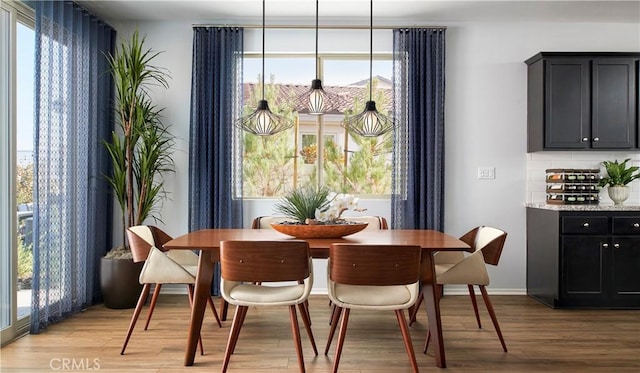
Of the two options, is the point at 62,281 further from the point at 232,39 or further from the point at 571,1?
the point at 571,1

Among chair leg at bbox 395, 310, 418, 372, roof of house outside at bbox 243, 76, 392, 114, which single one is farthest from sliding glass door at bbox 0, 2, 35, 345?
chair leg at bbox 395, 310, 418, 372

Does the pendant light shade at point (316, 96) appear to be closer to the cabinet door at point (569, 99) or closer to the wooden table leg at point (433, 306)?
the wooden table leg at point (433, 306)

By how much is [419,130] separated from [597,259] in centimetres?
192

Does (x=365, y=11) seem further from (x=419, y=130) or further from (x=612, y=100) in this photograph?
(x=612, y=100)

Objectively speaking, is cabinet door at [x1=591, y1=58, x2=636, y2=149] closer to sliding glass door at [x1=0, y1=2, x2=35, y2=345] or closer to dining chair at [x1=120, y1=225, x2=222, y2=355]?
dining chair at [x1=120, y1=225, x2=222, y2=355]

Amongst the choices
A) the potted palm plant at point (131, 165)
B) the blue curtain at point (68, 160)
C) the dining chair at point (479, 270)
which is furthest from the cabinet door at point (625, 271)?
the blue curtain at point (68, 160)

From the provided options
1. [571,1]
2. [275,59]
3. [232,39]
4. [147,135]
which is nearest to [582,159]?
[571,1]

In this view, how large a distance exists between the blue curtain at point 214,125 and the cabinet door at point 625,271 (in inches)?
134

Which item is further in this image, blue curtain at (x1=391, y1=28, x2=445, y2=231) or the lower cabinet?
blue curtain at (x1=391, y1=28, x2=445, y2=231)

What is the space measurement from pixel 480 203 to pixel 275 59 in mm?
2485

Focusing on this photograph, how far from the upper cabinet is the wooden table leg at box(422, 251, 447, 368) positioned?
7.37 ft

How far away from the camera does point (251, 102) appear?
4961mm

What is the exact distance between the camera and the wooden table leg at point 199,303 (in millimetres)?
2945

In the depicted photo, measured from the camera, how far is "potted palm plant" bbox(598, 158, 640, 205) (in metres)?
4.59
